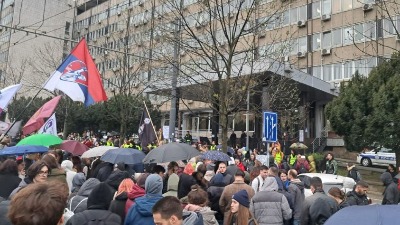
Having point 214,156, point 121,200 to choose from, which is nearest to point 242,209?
point 121,200

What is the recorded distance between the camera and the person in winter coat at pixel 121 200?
5.00m

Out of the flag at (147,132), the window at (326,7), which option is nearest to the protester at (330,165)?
the flag at (147,132)

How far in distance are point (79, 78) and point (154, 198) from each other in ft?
24.4

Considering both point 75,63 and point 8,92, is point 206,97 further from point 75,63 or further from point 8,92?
point 8,92

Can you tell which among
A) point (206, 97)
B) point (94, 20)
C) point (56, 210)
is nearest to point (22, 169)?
point (56, 210)

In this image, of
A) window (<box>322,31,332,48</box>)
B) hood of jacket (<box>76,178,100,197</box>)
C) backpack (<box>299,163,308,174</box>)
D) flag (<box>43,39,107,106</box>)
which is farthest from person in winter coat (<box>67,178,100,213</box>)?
window (<box>322,31,332,48</box>)

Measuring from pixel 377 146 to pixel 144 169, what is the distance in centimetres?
1502

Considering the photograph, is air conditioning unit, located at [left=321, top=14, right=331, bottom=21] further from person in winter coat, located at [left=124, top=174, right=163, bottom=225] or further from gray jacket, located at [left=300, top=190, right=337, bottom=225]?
Result: person in winter coat, located at [left=124, top=174, right=163, bottom=225]

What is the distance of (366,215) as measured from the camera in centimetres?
279

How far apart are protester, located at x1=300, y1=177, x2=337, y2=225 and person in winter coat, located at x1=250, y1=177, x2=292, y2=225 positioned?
0.41 m

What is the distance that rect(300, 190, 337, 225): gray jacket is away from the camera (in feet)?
20.3

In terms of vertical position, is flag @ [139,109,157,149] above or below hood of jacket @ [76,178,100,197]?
above

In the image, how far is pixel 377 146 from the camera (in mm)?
21250

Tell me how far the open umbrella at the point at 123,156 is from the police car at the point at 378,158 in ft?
68.9
